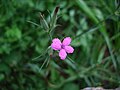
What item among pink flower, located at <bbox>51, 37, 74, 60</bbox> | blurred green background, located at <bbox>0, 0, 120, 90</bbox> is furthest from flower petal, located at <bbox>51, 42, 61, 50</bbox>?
blurred green background, located at <bbox>0, 0, 120, 90</bbox>

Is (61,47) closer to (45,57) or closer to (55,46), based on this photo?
(55,46)

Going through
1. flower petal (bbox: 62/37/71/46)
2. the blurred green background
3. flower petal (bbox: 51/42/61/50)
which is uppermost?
the blurred green background

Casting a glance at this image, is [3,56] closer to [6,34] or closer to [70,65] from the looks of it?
[6,34]

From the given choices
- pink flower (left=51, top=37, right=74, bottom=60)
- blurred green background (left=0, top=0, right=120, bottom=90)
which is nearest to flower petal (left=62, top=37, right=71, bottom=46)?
pink flower (left=51, top=37, right=74, bottom=60)

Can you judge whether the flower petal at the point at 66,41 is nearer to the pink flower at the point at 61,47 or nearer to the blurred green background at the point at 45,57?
the pink flower at the point at 61,47

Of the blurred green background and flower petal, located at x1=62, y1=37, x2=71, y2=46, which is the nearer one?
→ flower petal, located at x1=62, y1=37, x2=71, y2=46

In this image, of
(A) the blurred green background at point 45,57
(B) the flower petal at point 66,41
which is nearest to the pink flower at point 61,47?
(B) the flower petal at point 66,41

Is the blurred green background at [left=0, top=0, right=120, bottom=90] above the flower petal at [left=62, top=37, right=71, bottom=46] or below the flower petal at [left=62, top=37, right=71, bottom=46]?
above

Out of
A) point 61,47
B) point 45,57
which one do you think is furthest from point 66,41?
point 45,57

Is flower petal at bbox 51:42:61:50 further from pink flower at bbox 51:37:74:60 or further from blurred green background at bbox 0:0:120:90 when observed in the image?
blurred green background at bbox 0:0:120:90
